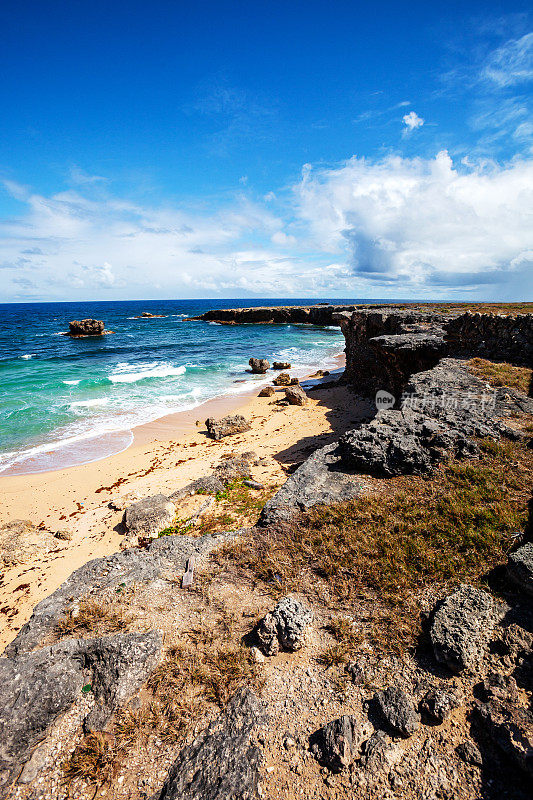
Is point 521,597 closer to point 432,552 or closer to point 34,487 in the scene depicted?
point 432,552

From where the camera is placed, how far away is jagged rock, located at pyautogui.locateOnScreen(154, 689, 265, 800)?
3.19m

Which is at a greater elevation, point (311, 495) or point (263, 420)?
point (311, 495)

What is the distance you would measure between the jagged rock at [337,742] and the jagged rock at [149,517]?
6.31 meters

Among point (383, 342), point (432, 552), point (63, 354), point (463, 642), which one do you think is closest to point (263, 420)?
point (383, 342)

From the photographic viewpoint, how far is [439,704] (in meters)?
3.52

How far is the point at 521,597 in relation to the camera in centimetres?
440

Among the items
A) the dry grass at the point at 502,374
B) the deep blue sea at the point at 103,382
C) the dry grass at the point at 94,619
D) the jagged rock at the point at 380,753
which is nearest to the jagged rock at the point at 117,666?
the dry grass at the point at 94,619

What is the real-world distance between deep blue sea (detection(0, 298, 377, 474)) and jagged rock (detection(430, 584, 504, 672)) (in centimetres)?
1503

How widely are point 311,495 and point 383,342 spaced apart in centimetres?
1121

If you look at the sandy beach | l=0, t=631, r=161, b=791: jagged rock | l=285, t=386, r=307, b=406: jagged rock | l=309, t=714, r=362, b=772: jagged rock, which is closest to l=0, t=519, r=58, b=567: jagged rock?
the sandy beach

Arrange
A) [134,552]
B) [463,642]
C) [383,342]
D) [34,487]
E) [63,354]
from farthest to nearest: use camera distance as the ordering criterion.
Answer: [63,354], [383,342], [34,487], [134,552], [463,642]

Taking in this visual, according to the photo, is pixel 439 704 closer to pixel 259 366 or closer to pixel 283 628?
pixel 283 628

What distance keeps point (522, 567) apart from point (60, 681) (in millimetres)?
6403

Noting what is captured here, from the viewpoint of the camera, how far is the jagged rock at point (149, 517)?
888cm
